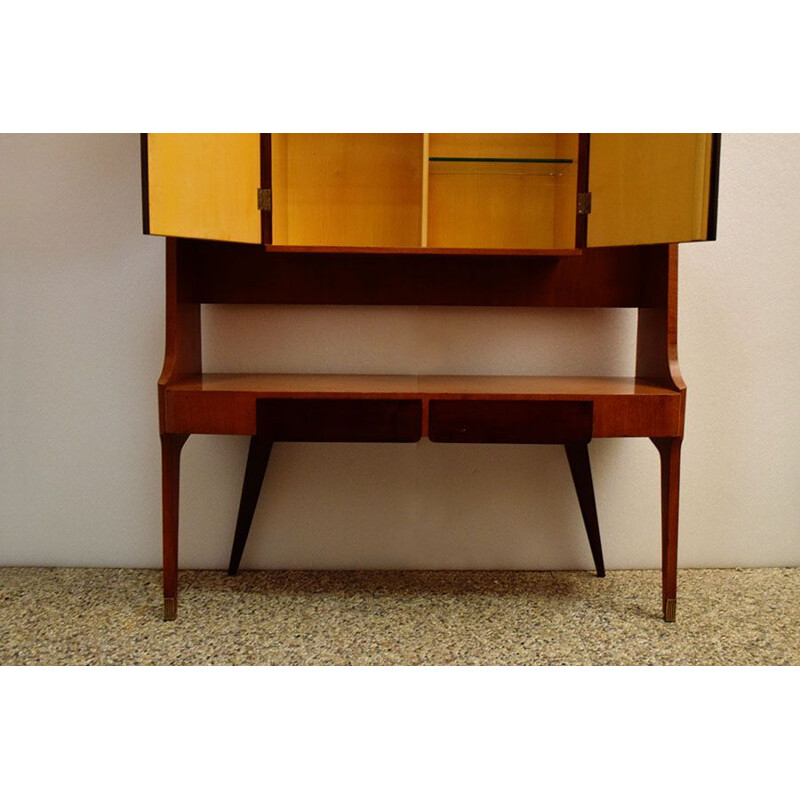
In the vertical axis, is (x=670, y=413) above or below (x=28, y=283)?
below

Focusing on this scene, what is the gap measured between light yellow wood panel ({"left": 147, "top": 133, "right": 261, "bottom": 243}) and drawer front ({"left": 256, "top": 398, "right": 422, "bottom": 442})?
0.44 meters

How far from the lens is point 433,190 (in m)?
2.25

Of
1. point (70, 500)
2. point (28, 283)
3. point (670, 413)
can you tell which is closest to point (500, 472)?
point (670, 413)

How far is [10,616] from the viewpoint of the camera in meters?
1.93

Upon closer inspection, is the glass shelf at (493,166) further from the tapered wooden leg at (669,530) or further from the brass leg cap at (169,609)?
the brass leg cap at (169,609)

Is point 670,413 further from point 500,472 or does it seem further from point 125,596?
point 125,596

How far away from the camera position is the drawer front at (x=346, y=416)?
1.83 m

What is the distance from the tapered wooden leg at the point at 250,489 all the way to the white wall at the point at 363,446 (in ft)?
0.31

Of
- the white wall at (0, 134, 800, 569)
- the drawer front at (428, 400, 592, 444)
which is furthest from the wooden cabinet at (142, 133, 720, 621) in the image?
the white wall at (0, 134, 800, 569)

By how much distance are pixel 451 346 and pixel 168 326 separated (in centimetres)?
79

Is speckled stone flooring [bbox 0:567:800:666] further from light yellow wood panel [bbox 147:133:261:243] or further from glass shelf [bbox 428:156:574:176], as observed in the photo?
glass shelf [bbox 428:156:574:176]

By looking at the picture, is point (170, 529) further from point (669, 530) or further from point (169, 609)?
point (669, 530)

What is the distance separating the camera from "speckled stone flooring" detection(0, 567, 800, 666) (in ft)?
5.67

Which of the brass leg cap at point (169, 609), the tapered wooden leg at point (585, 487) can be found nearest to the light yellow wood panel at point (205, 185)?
the brass leg cap at point (169, 609)
